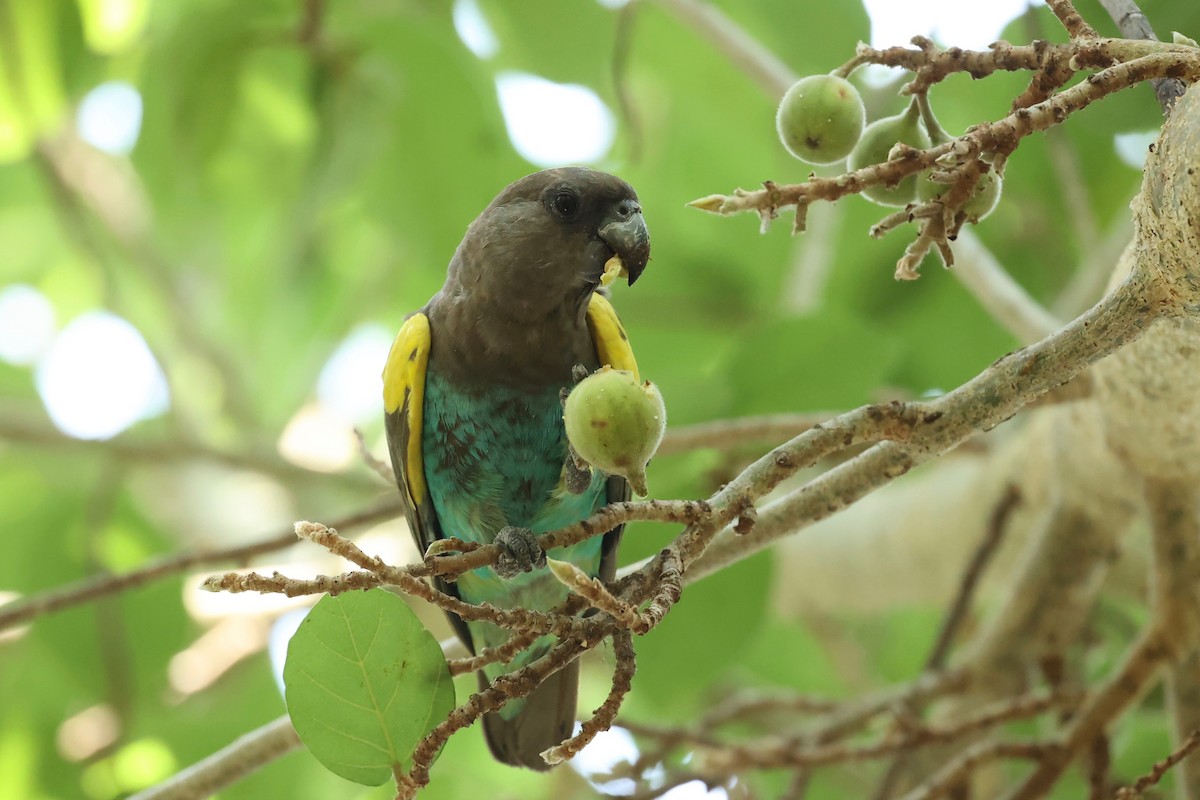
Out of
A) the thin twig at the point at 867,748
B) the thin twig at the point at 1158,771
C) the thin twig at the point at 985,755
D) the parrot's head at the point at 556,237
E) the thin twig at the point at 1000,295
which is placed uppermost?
the parrot's head at the point at 556,237

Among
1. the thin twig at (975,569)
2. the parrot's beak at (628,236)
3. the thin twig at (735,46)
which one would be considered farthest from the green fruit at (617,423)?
the thin twig at (975,569)

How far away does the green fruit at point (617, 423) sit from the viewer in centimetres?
131

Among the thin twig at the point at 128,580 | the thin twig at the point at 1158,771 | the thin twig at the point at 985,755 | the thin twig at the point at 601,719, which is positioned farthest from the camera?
the thin twig at the point at 985,755

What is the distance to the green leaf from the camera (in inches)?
59.2

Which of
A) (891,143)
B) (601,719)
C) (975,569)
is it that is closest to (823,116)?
(891,143)

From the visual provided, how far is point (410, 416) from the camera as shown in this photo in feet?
8.10

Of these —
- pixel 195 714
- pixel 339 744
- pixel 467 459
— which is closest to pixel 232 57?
pixel 467 459

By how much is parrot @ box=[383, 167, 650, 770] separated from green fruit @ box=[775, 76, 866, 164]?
945 mm

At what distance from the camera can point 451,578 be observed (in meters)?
1.41

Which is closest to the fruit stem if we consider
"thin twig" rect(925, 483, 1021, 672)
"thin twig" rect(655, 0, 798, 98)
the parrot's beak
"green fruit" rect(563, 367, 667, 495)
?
"green fruit" rect(563, 367, 667, 495)

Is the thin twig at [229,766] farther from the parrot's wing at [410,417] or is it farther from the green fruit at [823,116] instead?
the green fruit at [823,116]

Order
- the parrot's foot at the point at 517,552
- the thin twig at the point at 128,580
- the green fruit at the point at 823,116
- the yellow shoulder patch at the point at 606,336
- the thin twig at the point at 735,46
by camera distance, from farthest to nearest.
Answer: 1. the thin twig at the point at 735,46
2. the yellow shoulder patch at the point at 606,336
3. the thin twig at the point at 128,580
4. the parrot's foot at the point at 517,552
5. the green fruit at the point at 823,116

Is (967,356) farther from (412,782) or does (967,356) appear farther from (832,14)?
(412,782)

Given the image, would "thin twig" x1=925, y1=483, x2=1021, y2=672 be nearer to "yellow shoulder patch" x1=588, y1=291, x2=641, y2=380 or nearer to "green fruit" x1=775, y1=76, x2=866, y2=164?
"yellow shoulder patch" x1=588, y1=291, x2=641, y2=380
